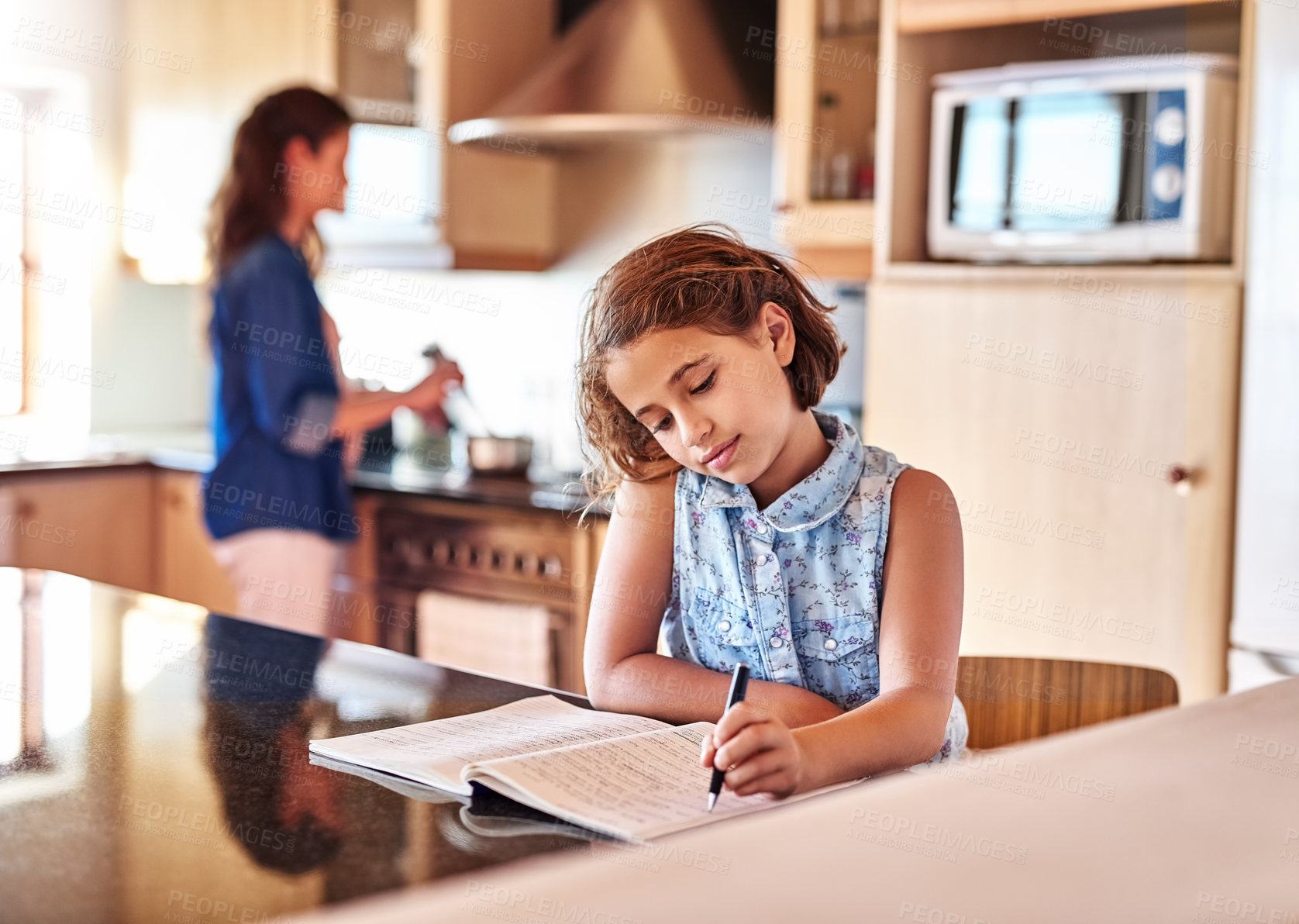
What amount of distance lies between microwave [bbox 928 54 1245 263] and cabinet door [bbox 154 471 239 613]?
6.85 ft

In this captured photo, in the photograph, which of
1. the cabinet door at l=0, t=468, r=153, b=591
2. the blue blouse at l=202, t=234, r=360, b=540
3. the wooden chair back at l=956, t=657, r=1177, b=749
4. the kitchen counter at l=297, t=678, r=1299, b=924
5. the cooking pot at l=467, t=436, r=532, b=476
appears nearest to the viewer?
the kitchen counter at l=297, t=678, r=1299, b=924

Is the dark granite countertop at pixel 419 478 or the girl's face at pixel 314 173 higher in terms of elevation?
the girl's face at pixel 314 173

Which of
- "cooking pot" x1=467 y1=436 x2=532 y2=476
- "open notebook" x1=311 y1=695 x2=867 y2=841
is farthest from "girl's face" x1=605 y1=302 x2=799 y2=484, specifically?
"cooking pot" x1=467 y1=436 x2=532 y2=476

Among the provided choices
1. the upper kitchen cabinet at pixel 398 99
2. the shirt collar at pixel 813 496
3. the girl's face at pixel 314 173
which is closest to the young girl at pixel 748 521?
the shirt collar at pixel 813 496

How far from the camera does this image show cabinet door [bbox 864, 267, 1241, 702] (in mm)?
2158

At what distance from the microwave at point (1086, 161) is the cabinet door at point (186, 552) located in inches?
82.2

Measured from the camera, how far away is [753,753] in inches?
35.3

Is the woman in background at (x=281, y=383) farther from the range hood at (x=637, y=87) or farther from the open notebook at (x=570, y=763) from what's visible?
the open notebook at (x=570, y=763)

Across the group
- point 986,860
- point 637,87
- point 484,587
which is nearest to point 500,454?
point 484,587

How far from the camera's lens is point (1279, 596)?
2053mm

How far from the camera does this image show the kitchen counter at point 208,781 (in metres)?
0.77

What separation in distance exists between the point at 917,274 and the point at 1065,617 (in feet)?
2.18

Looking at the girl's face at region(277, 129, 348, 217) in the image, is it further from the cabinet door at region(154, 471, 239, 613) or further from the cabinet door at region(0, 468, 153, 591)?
A: the cabinet door at region(0, 468, 153, 591)

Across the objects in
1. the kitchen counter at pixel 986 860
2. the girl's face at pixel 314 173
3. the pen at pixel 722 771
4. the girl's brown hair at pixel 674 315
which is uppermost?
the girl's face at pixel 314 173
